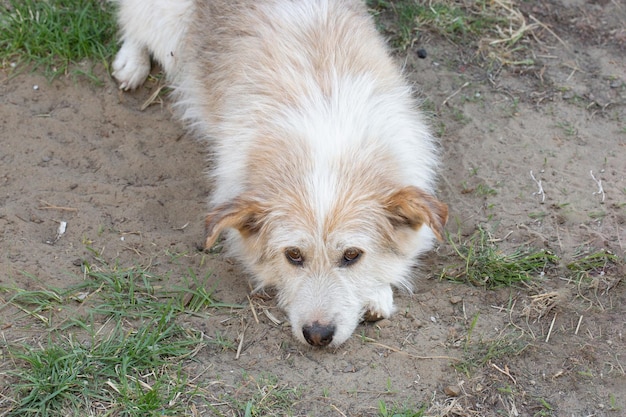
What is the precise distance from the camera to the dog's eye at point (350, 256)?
3.79 m

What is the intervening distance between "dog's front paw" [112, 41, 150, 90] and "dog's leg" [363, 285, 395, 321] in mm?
2676

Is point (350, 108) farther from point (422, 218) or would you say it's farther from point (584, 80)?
point (584, 80)

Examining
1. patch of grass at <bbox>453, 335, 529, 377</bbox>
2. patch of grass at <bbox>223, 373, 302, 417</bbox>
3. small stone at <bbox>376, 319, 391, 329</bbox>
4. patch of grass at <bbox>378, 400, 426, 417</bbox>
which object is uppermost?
patch of grass at <bbox>453, 335, 529, 377</bbox>

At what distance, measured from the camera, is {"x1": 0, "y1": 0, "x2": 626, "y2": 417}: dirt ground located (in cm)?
374

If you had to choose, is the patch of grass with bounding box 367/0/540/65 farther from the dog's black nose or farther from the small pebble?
the dog's black nose

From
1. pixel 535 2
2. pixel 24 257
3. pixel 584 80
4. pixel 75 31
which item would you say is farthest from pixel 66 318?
pixel 535 2

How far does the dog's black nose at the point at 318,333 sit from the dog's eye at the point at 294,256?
0.34 meters

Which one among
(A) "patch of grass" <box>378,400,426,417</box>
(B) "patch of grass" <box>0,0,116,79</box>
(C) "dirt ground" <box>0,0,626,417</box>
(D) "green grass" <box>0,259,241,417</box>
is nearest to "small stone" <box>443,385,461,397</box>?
(C) "dirt ground" <box>0,0,626,417</box>

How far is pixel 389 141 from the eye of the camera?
4062mm

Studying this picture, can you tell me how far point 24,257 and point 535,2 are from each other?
4.56 m

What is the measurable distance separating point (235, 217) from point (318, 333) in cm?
71

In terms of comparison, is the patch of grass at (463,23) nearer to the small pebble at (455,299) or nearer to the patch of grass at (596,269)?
the patch of grass at (596,269)

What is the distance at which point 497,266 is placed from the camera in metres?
4.28

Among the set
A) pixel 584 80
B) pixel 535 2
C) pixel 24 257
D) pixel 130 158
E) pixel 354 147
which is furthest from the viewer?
pixel 535 2
